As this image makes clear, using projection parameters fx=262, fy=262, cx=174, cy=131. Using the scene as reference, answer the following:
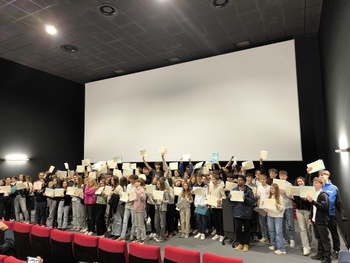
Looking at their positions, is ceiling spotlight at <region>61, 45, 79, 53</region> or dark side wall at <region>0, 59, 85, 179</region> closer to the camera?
ceiling spotlight at <region>61, 45, 79, 53</region>

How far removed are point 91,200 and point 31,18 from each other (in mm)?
4943

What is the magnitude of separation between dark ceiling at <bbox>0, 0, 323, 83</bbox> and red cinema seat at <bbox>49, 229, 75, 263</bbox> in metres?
5.08

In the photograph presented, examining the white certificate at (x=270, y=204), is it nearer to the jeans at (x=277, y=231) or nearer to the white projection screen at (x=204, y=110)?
the jeans at (x=277, y=231)

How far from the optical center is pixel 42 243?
4344 millimetres

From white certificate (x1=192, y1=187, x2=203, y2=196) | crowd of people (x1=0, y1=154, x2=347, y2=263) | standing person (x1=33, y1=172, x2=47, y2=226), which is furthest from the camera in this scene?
standing person (x1=33, y1=172, x2=47, y2=226)

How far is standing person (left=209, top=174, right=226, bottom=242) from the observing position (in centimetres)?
578

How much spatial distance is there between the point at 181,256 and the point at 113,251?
105 cm

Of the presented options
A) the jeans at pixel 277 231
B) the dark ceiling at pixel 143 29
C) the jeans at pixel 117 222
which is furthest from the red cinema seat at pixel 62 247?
the dark ceiling at pixel 143 29

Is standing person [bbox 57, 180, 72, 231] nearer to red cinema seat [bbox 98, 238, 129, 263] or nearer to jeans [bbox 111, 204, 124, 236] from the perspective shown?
jeans [bbox 111, 204, 124, 236]

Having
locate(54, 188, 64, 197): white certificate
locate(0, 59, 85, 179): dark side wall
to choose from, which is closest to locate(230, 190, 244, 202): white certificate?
locate(54, 188, 64, 197): white certificate

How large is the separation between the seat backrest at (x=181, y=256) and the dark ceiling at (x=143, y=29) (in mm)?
5434

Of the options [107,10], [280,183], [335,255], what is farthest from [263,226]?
[107,10]

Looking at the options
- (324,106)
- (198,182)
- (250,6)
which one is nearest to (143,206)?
(198,182)

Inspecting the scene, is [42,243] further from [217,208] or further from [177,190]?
[217,208]
